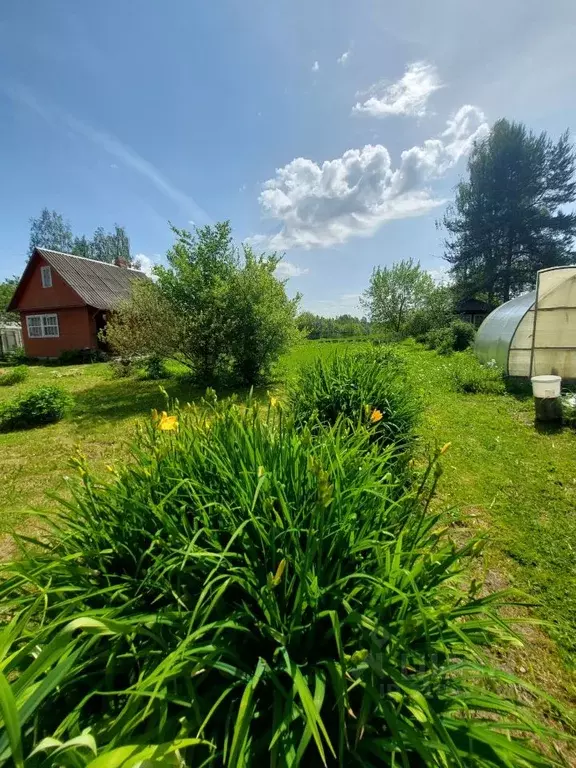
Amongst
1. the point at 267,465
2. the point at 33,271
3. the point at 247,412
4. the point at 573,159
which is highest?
the point at 573,159

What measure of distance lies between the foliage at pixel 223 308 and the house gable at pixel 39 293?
11313 mm

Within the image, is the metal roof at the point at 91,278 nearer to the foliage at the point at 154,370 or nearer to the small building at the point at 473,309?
the foliage at the point at 154,370

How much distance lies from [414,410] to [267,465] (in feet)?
9.29

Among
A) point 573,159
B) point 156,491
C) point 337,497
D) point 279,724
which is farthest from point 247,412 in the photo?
point 573,159

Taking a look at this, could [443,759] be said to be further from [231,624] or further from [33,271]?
[33,271]

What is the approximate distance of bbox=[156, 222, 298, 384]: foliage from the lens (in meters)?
9.66

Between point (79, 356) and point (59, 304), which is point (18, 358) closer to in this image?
point (59, 304)

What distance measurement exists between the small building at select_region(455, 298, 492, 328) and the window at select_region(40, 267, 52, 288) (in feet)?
90.5

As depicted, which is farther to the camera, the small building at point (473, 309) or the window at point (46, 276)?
the small building at point (473, 309)

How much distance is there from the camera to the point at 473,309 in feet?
95.9

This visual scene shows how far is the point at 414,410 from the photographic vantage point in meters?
4.01

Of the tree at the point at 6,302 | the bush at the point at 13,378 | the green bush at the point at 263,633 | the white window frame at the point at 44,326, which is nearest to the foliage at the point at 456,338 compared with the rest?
the bush at the point at 13,378

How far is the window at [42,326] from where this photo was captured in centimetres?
1942

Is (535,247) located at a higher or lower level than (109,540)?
higher
